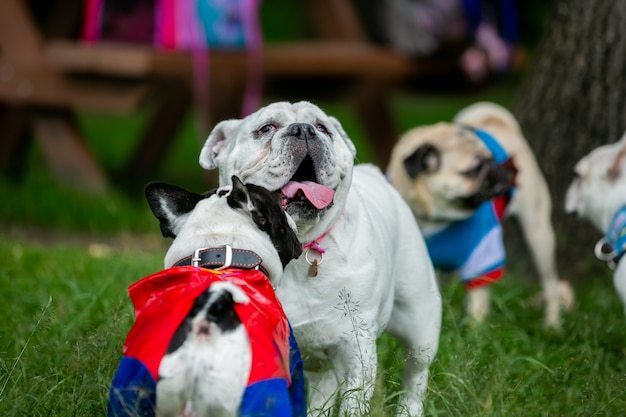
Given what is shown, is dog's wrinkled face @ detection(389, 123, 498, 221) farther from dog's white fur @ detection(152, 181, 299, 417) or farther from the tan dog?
dog's white fur @ detection(152, 181, 299, 417)

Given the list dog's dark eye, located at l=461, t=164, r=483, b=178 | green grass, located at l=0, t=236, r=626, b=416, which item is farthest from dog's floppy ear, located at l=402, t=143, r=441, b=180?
green grass, located at l=0, t=236, r=626, b=416

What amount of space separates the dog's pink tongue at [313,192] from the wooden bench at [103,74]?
14.7ft

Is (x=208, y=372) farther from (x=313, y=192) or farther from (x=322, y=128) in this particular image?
(x=322, y=128)

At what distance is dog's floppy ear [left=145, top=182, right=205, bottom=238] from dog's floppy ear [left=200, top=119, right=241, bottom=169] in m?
0.53

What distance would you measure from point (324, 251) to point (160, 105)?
666 centimetres

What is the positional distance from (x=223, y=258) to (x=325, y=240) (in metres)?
0.65

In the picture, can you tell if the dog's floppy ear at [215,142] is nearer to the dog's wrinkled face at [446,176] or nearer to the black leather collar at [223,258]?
the black leather collar at [223,258]

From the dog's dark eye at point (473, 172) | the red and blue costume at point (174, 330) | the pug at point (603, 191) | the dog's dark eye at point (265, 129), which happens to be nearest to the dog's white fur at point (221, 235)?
the red and blue costume at point (174, 330)

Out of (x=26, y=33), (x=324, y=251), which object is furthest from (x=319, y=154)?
(x=26, y=33)

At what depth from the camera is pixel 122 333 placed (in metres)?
3.73

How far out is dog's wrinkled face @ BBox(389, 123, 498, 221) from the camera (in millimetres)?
5141

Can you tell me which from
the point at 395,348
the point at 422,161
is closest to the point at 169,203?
the point at 395,348

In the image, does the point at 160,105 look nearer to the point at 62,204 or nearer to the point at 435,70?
the point at 62,204

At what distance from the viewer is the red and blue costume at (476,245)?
198 inches
